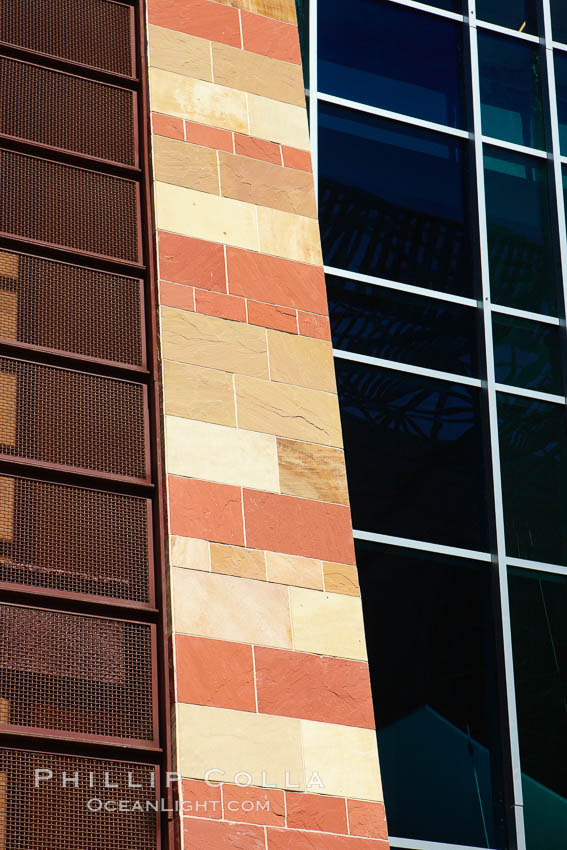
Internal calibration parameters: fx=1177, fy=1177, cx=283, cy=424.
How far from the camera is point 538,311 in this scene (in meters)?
10.6

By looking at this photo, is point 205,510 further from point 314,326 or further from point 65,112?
point 65,112

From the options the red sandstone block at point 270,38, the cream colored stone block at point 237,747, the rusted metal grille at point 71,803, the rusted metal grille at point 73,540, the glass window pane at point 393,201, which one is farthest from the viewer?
the glass window pane at point 393,201

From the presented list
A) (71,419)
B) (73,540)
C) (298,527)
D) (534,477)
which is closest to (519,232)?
(534,477)

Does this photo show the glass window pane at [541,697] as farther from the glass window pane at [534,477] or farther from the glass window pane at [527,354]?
the glass window pane at [527,354]

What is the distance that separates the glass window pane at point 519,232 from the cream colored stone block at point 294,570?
4232 millimetres

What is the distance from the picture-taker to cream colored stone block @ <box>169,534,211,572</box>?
22.5 feet

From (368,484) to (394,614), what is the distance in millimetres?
1057

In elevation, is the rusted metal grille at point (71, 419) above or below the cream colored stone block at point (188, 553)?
above

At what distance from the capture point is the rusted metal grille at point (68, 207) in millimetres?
7906

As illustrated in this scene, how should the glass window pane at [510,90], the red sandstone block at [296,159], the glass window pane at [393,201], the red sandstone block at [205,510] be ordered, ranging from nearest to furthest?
the red sandstone block at [205,510], the red sandstone block at [296,159], the glass window pane at [393,201], the glass window pane at [510,90]

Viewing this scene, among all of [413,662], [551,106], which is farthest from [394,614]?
[551,106]

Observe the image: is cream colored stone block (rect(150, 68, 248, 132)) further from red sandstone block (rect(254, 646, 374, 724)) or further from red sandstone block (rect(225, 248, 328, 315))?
red sandstone block (rect(254, 646, 374, 724))

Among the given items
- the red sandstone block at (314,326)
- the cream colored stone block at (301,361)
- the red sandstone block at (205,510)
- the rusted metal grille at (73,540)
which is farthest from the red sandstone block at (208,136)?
the rusted metal grille at (73,540)

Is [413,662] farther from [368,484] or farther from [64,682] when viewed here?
[64,682]
